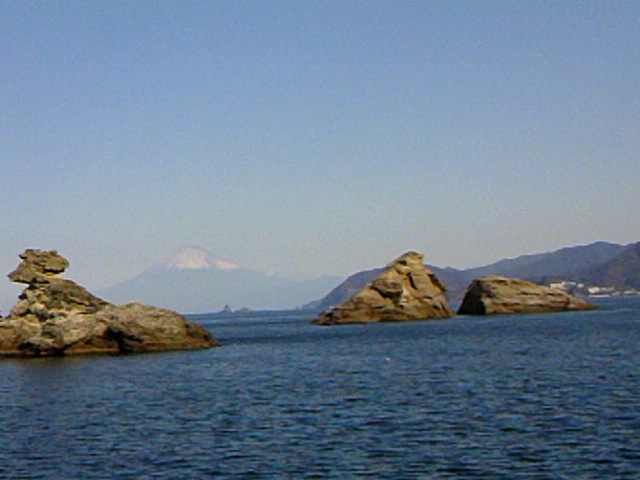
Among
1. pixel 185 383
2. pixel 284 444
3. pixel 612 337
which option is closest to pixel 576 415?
pixel 284 444

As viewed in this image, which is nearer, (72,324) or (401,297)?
(72,324)

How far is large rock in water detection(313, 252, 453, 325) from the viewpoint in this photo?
160 metres

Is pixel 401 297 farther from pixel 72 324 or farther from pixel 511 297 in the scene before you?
pixel 72 324

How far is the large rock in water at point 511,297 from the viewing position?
17125 centimetres

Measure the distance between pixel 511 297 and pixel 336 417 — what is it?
436 feet

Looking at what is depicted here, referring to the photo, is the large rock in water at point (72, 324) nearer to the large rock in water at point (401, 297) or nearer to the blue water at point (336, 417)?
the blue water at point (336, 417)

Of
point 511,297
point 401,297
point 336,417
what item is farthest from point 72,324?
point 511,297

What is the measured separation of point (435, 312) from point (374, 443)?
437 feet

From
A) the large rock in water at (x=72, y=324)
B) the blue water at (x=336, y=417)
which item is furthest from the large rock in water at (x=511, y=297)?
the blue water at (x=336, y=417)

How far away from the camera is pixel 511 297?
171m

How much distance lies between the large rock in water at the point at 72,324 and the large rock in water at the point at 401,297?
6427cm

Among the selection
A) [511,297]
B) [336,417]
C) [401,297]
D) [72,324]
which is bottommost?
[336,417]

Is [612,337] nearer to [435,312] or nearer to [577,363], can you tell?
[577,363]

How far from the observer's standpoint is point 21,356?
97.1 meters
